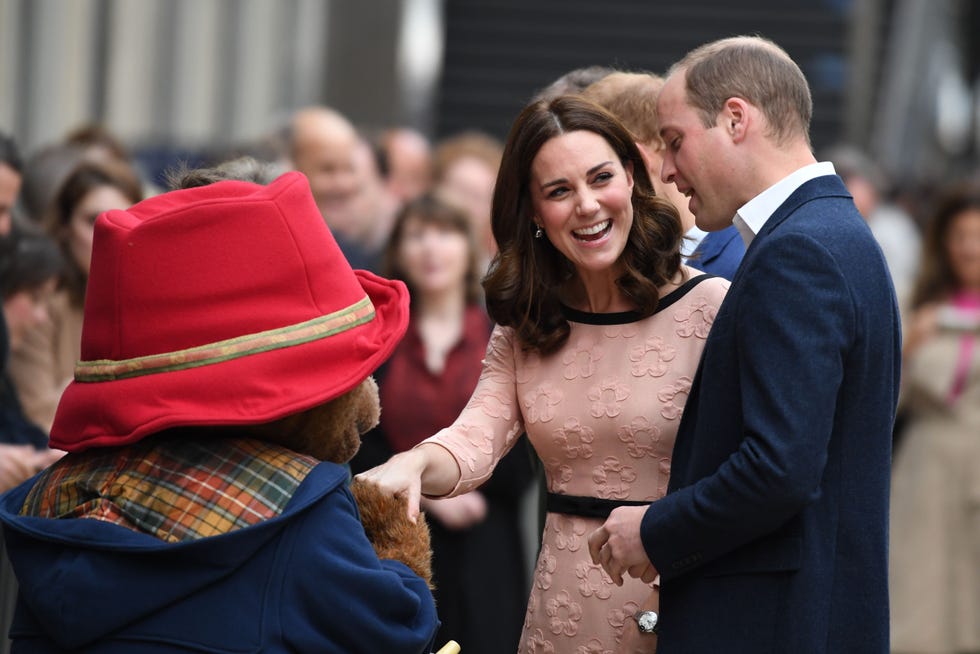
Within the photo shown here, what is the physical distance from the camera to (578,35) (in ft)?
42.0

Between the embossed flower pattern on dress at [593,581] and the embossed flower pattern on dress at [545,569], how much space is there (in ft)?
0.26

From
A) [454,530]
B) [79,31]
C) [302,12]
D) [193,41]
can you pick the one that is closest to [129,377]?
[454,530]

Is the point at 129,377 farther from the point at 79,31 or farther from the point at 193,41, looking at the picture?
the point at 193,41

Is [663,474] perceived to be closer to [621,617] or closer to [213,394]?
[621,617]

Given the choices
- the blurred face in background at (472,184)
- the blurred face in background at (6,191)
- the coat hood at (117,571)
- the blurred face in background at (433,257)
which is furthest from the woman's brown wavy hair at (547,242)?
the blurred face in background at (472,184)

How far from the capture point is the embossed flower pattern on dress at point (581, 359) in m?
3.39

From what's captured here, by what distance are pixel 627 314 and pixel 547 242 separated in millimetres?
278

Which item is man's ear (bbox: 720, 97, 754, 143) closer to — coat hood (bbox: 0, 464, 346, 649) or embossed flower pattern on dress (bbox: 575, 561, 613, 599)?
embossed flower pattern on dress (bbox: 575, 561, 613, 599)

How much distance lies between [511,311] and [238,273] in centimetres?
96

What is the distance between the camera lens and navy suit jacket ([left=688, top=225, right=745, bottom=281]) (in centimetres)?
371

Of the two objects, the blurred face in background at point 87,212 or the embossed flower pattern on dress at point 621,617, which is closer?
the embossed flower pattern on dress at point 621,617

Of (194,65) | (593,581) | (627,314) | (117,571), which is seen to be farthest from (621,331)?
(194,65)

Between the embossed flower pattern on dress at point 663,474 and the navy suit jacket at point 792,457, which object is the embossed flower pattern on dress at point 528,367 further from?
the navy suit jacket at point 792,457

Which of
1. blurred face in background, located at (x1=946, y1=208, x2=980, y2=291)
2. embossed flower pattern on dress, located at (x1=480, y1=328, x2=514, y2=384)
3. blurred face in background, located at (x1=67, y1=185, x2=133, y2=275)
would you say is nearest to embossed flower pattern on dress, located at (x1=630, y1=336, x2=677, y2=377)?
embossed flower pattern on dress, located at (x1=480, y1=328, x2=514, y2=384)
